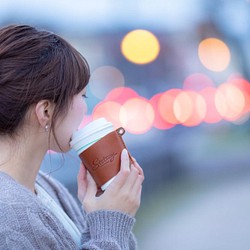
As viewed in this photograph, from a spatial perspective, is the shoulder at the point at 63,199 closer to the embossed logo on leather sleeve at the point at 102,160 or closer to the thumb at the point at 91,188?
the thumb at the point at 91,188

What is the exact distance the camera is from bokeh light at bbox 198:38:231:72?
7.69 metres

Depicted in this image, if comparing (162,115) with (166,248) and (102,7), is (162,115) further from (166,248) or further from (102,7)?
(166,248)

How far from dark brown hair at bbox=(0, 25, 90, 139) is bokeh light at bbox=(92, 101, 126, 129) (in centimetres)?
423

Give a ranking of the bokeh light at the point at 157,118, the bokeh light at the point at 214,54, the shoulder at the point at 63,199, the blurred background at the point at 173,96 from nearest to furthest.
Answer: the shoulder at the point at 63,199 < the blurred background at the point at 173,96 < the bokeh light at the point at 157,118 < the bokeh light at the point at 214,54

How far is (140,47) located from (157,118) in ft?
3.35

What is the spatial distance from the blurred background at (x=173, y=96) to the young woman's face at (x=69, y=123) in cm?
349

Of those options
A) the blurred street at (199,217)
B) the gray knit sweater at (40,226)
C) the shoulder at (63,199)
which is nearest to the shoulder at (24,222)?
the gray knit sweater at (40,226)

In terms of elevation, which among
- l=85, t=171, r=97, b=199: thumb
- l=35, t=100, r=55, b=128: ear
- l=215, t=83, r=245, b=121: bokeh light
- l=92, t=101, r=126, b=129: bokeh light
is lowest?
l=215, t=83, r=245, b=121: bokeh light

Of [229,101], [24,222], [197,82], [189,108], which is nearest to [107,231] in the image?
[24,222]

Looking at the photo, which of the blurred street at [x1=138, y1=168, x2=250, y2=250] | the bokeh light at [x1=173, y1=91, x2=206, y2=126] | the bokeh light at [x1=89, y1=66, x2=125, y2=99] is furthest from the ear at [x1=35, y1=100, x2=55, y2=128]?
the bokeh light at [x1=173, y1=91, x2=206, y2=126]

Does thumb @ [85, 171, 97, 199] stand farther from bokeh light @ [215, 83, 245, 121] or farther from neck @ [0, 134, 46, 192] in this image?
bokeh light @ [215, 83, 245, 121]

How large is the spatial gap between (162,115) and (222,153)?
4.11 ft

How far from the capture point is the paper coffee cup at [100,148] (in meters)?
1.42

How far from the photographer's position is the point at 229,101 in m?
9.09
